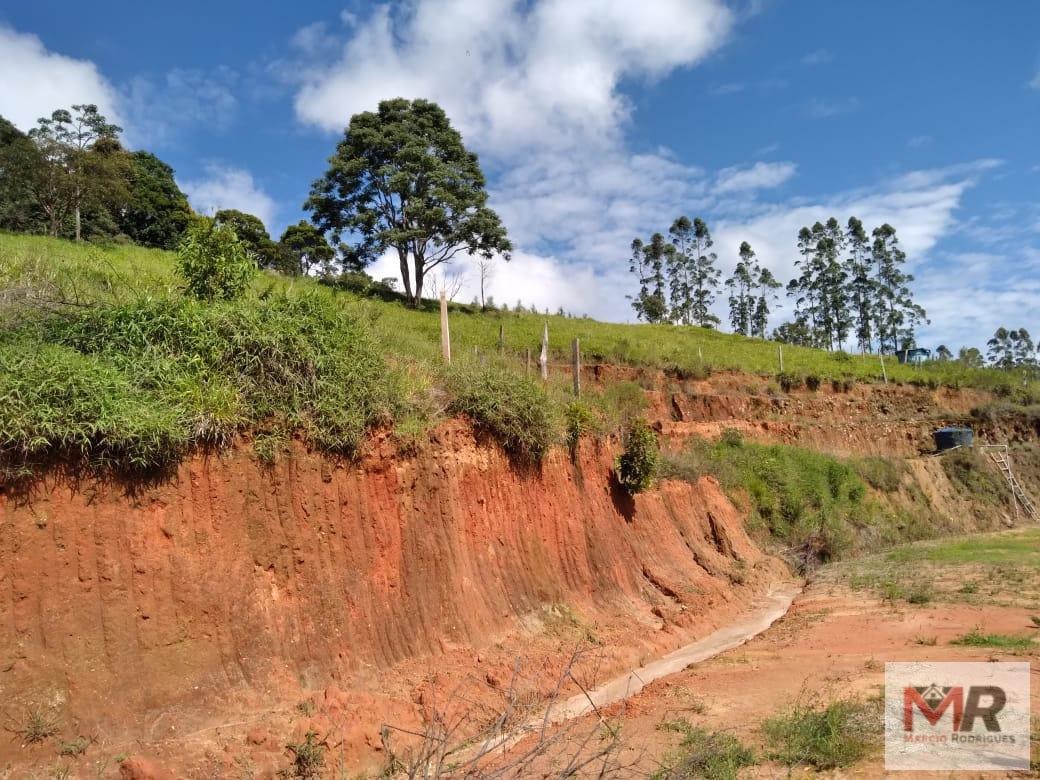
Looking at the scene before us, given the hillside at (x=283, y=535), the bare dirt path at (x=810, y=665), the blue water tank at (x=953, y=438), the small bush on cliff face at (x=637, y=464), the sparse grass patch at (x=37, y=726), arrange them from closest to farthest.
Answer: the sparse grass patch at (x=37, y=726), the hillside at (x=283, y=535), the bare dirt path at (x=810, y=665), the small bush on cliff face at (x=637, y=464), the blue water tank at (x=953, y=438)

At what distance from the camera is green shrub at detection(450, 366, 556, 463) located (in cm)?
1184

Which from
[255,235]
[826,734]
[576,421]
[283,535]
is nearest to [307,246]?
[255,235]

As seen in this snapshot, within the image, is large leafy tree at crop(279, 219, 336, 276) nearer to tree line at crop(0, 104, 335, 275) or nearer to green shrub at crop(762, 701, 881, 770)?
tree line at crop(0, 104, 335, 275)

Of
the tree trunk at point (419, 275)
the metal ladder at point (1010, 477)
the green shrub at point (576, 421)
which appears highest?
the tree trunk at point (419, 275)

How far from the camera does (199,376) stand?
325 inches

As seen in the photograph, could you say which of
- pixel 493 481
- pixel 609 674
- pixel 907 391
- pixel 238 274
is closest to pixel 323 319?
pixel 238 274

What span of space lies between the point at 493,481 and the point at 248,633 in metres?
5.22

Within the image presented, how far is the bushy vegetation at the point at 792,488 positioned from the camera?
814 inches

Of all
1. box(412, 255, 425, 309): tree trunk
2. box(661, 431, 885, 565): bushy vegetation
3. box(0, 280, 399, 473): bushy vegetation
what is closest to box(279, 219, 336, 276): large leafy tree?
box(412, 255, 425, 309): tree trunk

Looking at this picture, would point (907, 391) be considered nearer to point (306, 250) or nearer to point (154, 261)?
point (306, 250)

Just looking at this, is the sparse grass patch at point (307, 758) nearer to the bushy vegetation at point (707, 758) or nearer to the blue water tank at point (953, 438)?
the bushy vegetation at point (707, 758)

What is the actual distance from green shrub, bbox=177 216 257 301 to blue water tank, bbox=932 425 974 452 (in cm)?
3246

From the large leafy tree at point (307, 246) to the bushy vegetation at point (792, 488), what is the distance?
70.0ft

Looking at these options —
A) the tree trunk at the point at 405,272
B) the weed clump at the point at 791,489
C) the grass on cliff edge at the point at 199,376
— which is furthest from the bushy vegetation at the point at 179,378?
the tree trunk at the point at 405,272
